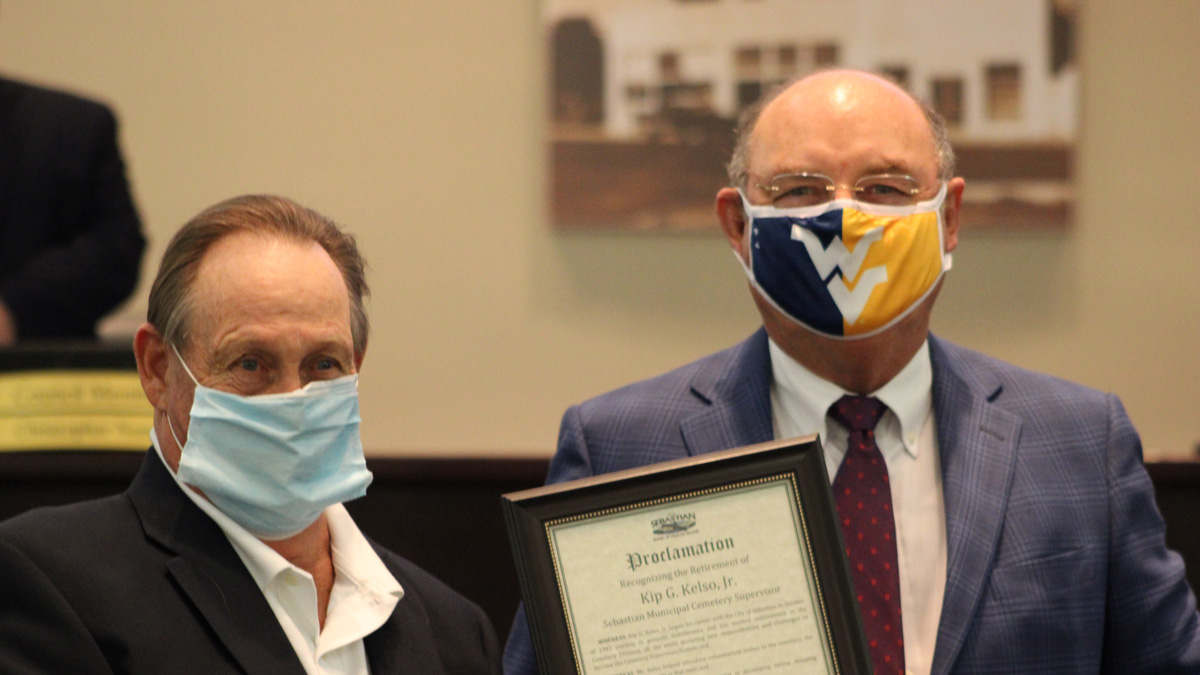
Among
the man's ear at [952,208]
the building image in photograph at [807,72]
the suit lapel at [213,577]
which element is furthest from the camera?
the building image in photograph at [807,72]

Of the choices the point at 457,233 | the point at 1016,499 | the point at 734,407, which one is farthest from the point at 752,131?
the point at 457,233

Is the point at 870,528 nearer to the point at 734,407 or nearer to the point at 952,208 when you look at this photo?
the point at 734,407

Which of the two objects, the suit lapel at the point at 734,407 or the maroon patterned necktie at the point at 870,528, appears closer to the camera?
the maroon patterned necktie at the point at 870,528

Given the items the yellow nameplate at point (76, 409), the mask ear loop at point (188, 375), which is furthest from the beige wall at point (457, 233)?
the mask ear loop at point (188, 375)

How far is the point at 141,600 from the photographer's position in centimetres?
160

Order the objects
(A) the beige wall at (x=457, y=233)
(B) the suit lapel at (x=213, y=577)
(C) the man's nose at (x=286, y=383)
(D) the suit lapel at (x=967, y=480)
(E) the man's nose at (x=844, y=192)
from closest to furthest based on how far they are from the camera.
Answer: (B) the suit lapel at (x=213, y=577)
(C) the man's nose at (x=286, y=383)
(D) the suit lapel at (x=967, y=480)
(E) the man's nose at (x=844, y=192)
(A) the beige wall at (x=457, y=233)

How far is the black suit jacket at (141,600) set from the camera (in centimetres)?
151

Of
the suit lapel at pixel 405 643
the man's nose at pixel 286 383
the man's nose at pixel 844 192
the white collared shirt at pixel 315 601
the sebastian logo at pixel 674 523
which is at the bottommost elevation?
the suit lapel at pixel 405 643

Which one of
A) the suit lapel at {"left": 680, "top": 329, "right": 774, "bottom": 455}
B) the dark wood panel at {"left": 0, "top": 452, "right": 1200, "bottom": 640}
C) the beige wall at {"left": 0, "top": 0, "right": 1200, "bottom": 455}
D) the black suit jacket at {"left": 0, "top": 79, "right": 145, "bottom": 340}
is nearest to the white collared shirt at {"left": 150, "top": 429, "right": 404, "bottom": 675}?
the suit lapel at {"left": 680, "top": 329, "right": 774, "bottom": 455}

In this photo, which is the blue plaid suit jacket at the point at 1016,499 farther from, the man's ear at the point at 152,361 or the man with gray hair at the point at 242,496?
the man's ear at the point at 152,361

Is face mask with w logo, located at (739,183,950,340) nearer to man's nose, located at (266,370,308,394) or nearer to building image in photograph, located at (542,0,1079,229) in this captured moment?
man's nose, located at (266,370,308,394)

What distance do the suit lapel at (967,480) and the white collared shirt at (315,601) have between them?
83cm

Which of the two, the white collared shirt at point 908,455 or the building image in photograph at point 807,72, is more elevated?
the building image in photograph at point 807,72

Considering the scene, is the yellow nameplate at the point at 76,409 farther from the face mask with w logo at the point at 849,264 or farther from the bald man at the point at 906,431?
the face mask with w logo at the point at 849,264
